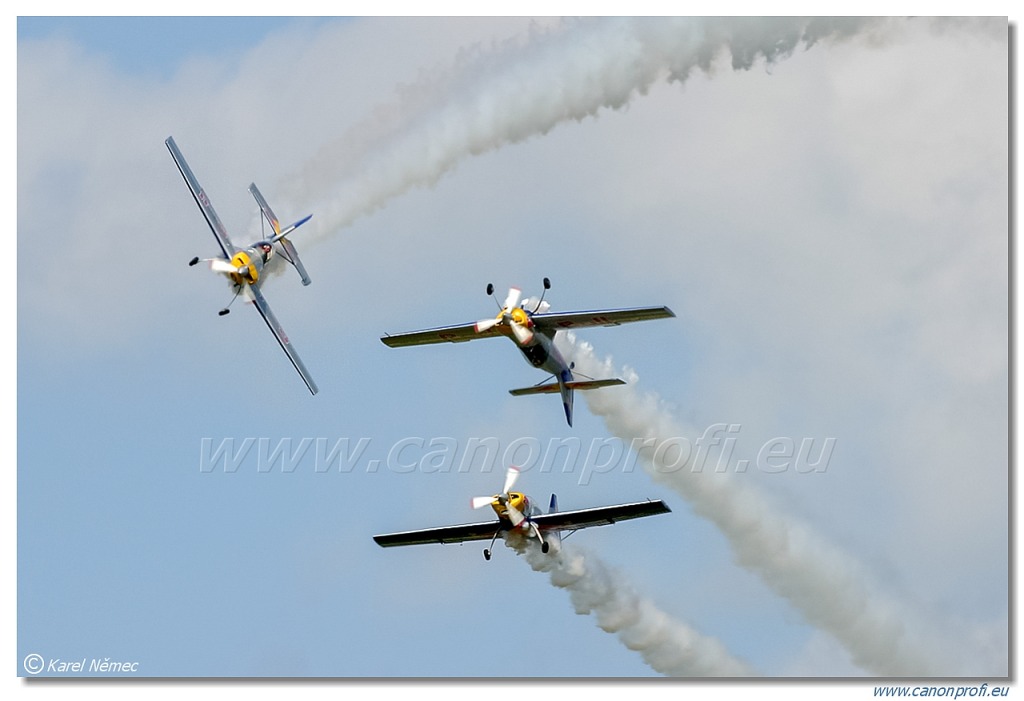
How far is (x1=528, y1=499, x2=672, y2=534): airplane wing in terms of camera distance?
6569 cm

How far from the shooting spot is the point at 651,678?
64438 millimetres

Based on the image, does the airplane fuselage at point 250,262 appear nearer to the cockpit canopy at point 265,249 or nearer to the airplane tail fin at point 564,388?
the cockpit canopy at point 265,249

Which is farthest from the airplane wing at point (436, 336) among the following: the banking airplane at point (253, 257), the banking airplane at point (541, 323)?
the banking airplane at point (253, 257)

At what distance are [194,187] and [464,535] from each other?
1155cm

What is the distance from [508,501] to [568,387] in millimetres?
4509

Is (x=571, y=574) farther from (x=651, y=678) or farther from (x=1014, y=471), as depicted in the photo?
(x=1014, y=471)

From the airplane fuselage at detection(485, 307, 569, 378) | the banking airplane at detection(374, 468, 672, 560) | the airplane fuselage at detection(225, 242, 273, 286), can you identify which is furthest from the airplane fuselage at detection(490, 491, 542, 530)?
the airplane fuselage at detection(225, 242, 273, 286)

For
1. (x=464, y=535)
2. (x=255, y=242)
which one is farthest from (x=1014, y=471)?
(x=255, y=242)

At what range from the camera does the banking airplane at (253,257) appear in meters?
65.9

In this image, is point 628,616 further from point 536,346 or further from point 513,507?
point 536,346

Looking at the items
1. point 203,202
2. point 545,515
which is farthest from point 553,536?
point 203,202

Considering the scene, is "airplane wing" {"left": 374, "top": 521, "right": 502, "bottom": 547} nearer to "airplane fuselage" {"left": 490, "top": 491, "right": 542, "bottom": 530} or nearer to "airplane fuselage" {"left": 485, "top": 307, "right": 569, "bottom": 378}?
"airplane fuselage" {"left": 490, "top": 491, "right": 542, "bottom": 530}

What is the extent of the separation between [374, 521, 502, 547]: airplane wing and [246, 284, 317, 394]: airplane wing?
5.00 meters

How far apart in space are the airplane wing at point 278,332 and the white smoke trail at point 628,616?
24.0ft
